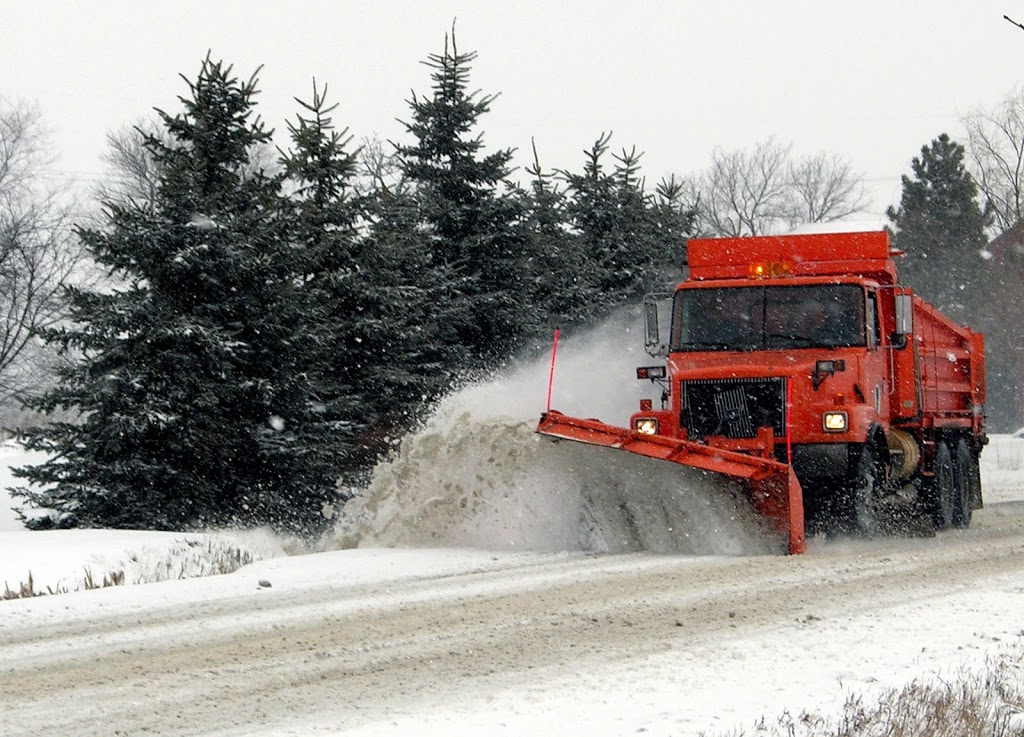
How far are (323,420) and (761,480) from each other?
7650 mm

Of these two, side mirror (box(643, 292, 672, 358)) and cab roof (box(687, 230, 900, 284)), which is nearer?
side mirror (box(643, 292, 672, 358))

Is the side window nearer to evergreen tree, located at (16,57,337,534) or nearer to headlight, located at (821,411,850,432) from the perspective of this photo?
headlight, located at (821,411,850,432)

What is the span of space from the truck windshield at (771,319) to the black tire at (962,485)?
13.8 feet

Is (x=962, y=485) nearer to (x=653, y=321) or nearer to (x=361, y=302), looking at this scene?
(x=653, y=321)

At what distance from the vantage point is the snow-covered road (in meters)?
5.65

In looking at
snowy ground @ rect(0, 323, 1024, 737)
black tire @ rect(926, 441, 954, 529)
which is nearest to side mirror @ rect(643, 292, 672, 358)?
snowy ground @ rect(0, 323, 1024, 737)

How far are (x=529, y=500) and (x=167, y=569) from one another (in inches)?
137

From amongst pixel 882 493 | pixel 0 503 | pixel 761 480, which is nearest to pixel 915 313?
pixel 882 493

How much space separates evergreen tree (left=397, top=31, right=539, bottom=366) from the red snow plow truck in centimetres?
1021

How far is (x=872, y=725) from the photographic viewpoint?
18.1ft

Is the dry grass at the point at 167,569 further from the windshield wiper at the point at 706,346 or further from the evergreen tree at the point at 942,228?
the evergreen tree at the point at 942,228

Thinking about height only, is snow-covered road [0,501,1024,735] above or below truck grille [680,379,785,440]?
below

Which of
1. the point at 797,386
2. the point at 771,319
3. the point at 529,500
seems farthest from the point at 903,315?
the point at 529,500

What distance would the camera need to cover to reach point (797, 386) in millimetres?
12656
